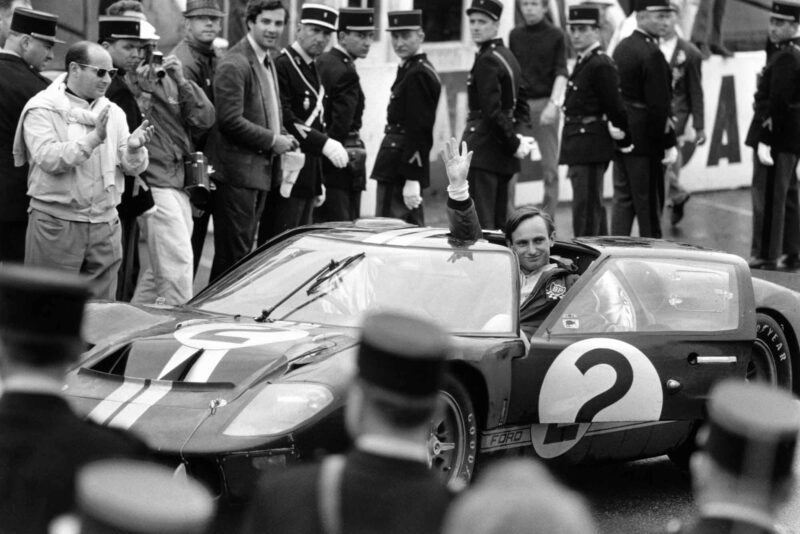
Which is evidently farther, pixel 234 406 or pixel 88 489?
pixel 234 406

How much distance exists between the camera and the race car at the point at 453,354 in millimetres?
6156

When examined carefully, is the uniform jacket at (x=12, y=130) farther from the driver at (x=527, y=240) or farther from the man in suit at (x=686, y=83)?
the man in suit at (x=686, y=83)

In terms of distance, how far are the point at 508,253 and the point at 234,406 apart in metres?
1.95

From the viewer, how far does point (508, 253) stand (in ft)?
25.0

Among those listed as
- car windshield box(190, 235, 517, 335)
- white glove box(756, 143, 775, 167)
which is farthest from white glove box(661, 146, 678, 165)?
car windshield box(190, 235, 517, 335)

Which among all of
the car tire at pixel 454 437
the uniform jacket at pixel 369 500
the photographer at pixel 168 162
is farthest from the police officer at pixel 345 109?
the uniform jacket at pixel 369 500

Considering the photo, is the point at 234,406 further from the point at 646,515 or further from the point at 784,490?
the point at 784,490

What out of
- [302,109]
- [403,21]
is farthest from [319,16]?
[403,21]

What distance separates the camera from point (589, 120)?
1312 centimetres

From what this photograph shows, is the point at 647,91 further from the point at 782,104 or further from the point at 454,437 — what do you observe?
the point at 454,437

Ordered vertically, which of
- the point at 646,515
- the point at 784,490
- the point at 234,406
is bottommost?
the point at 646,515

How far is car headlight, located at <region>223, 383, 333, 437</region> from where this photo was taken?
239 inches

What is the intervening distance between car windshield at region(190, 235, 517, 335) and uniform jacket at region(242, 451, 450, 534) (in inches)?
152

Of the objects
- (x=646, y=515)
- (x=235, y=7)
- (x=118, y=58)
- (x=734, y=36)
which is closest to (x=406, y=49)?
(x=235, y=7)
